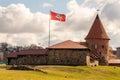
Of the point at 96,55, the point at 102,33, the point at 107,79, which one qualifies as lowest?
the point at 107,79

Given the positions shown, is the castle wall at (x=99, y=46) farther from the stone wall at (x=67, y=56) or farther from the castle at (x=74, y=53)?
the stone wall at (x=67, y=56)

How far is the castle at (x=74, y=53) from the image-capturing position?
224ft

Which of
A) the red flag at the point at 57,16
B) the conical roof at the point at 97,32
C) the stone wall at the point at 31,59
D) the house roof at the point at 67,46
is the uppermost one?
the red flag at the point at 57,16

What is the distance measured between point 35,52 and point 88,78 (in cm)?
2636

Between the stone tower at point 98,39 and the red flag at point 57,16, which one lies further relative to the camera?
the stone tower at point 98,39

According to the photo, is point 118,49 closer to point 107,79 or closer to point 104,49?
point 104,49

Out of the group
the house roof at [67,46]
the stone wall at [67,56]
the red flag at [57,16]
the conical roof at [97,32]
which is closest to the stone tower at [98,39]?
the conical roof at [97,32]

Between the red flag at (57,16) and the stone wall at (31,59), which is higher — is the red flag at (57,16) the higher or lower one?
the higher one

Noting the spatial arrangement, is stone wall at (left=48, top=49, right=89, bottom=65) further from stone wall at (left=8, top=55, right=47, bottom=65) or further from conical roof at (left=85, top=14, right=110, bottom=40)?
conical roof at (left=85, top=14, right=110, bottom=40)

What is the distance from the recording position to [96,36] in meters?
79.4

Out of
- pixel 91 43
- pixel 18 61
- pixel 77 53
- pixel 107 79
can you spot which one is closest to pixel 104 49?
pixel 91 43

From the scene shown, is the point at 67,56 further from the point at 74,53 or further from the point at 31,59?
the point at 31,59

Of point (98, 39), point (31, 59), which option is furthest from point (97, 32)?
point (31, 59)

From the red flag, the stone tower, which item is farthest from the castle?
the red flag
